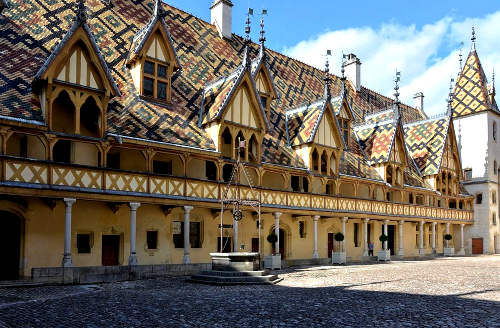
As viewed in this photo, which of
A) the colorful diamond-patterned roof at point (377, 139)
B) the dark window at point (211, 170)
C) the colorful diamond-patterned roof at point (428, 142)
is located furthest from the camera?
Result: the colorful diamond-patterned roof at point (428, 142)

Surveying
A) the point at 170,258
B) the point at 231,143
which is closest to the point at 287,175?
the point at 231,143

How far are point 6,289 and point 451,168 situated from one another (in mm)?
34888

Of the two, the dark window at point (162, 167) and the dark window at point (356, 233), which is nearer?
the dark window at point (162, 167)

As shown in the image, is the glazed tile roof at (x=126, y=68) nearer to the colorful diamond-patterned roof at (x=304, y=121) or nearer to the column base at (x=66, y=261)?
the colorful diamond-patterned roof at (x=304, y=121)

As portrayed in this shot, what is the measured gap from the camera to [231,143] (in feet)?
84.5

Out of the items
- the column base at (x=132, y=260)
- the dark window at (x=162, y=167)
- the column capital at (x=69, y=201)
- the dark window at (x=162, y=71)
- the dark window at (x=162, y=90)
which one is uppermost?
the dark window at (x=162, y=71)

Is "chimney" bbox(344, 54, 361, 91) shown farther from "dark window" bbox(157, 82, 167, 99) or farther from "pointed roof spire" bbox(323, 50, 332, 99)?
"dark window" bbox(157, 82, 167, 99)

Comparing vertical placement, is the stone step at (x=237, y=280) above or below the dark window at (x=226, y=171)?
below

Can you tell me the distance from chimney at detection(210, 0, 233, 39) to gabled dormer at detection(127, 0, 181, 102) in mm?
9134

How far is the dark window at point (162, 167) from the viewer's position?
2331cm

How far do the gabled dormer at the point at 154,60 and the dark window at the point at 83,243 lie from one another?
22.7 ft

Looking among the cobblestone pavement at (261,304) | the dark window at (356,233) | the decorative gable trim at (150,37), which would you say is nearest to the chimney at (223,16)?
the decorative gable trim at (150,37)

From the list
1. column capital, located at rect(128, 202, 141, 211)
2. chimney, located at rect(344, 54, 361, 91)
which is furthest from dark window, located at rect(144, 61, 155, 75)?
chimney, located at rect(344, 54, 361, 91)

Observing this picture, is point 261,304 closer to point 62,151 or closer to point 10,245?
point 10,245
